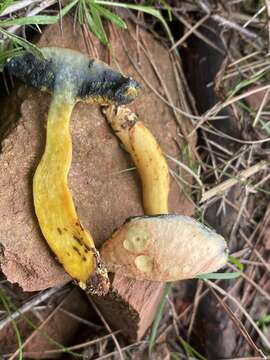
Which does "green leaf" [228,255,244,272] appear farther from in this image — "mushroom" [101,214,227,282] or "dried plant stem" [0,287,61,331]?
"dried plant stem" [0,287,61,331]

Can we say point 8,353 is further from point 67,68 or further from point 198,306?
point 67,68

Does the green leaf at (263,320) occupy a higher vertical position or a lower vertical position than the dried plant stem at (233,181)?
lower

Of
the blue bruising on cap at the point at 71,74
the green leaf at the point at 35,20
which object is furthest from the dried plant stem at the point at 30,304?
the green leaf at the point at 35,20

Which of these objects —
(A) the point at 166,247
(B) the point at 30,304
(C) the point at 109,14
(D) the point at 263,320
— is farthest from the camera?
(D) the point at 263,320

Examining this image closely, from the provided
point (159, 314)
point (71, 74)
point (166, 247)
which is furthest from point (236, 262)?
point (71, 74)

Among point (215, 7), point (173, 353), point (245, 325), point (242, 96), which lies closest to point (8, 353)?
point (173, 353)

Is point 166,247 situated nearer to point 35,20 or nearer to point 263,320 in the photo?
point 35,20

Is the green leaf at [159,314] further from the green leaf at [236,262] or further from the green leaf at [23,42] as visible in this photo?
the green leaf at [23,42]
